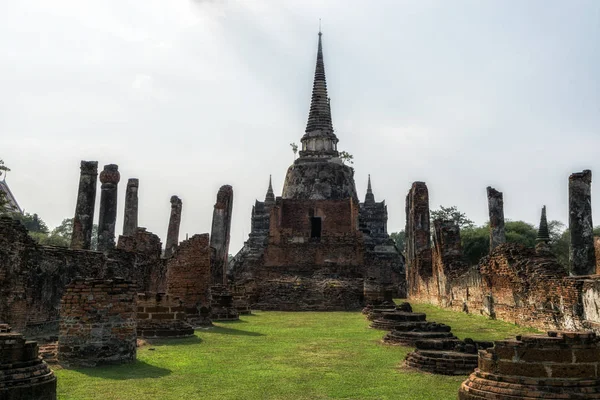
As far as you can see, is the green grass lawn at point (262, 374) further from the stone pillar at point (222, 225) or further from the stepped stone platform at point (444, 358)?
the stone pillar at point (222, 225)

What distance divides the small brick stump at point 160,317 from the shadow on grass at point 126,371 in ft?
9.06

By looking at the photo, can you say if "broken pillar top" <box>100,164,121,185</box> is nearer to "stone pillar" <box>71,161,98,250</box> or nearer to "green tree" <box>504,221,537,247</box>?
"stone pillar" <box>71,161,98,250</box>

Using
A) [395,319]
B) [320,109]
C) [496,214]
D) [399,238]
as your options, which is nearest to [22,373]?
[395,319]

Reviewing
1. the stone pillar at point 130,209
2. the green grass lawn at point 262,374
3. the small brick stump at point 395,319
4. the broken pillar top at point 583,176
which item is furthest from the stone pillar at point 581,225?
the stone pillar at point 130,209

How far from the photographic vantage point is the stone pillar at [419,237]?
2572 cm

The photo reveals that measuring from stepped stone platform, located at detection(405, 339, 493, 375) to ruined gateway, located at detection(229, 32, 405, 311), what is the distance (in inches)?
549

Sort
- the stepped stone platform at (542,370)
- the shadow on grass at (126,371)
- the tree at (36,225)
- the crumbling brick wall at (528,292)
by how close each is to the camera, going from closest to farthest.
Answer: the stepped stone platform at (542,370) → the shadow on grass at (126,371) → the crumbling brick wall at (528,292) → the tree at (36,225)

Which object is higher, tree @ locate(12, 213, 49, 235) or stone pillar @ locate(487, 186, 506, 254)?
tree @ locate(12, 213, 49, 235)

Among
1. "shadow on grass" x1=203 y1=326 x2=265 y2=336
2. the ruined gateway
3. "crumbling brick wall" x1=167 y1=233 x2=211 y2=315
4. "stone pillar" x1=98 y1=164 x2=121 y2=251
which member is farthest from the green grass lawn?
the ruined gateway

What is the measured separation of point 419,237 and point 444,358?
20.7m

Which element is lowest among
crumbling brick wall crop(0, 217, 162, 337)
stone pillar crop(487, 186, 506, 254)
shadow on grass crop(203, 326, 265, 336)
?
shadow on grass crop(203, 326, 265, 336)

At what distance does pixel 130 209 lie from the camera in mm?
23797

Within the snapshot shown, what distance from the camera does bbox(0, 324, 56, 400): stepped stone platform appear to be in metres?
4.41

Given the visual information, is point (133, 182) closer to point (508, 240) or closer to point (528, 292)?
point (528, 292)
